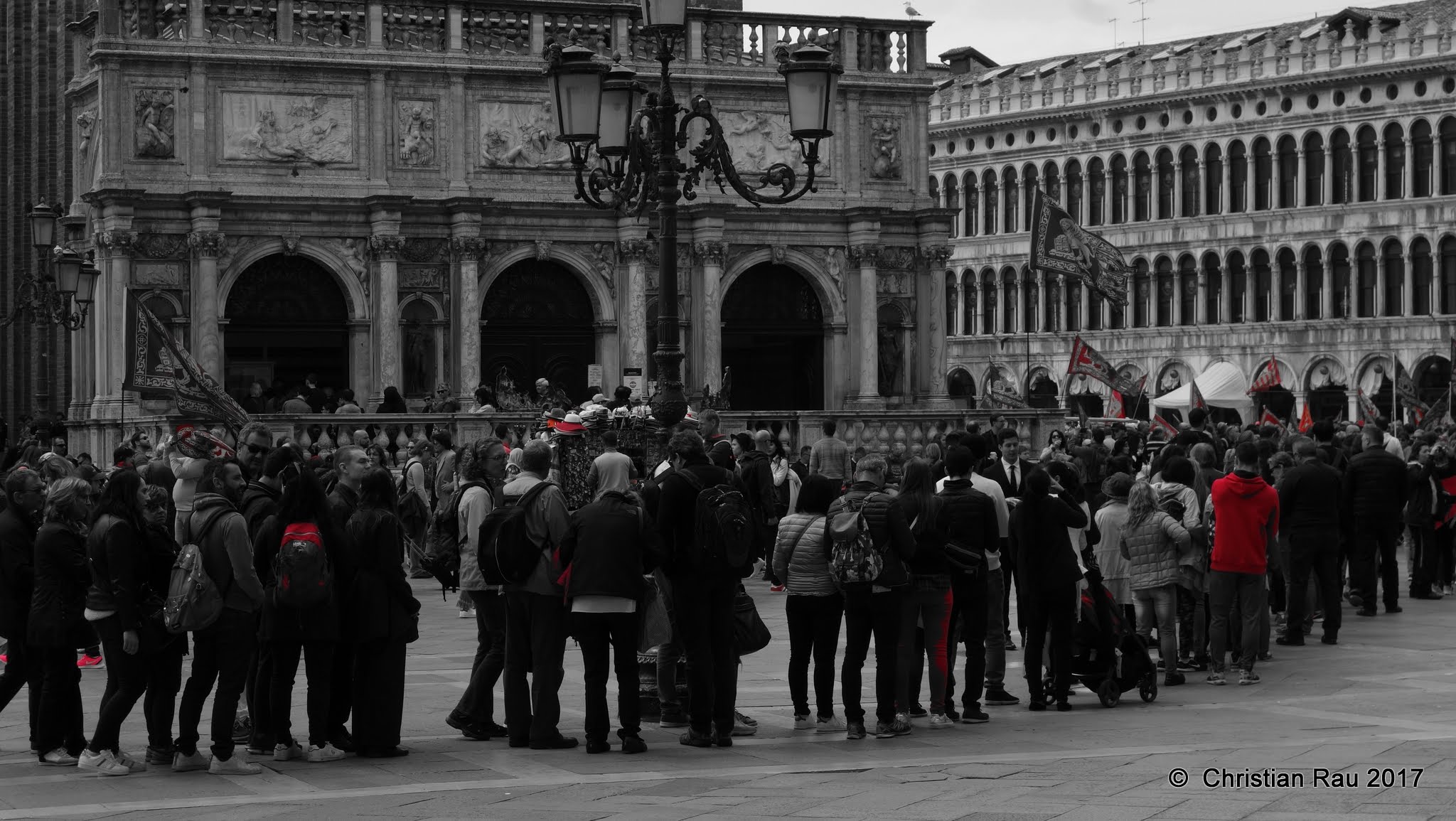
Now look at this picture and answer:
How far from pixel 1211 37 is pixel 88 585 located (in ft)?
221

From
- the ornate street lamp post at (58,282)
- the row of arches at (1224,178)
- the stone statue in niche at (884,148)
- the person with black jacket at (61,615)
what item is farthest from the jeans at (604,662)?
the row of arches at (1224,178)

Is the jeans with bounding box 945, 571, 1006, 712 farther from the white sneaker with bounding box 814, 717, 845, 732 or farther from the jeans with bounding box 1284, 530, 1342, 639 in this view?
the jeans with bounding box 1284, 530, 1342, 639

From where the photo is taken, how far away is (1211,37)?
75562mm

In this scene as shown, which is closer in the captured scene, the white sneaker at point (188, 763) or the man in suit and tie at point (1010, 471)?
the white sneaker at point (188, 763)

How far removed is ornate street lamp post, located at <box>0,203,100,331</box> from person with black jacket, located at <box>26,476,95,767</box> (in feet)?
56.7

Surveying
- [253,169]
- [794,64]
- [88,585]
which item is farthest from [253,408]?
[88,585]

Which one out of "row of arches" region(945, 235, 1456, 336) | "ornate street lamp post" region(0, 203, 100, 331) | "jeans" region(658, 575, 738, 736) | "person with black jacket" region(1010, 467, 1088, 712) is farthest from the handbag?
"row of arches" region(945, 235, 1456, 336)

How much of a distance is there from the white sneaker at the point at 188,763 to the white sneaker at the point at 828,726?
375 centimetres

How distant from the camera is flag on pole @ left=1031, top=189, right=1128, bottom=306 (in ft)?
115

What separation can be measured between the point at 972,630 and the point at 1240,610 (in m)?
2.85

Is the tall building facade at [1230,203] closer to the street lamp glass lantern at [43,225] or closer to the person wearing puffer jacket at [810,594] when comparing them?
the street lamp glass lantern at [43,225]

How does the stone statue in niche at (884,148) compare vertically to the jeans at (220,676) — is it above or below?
above

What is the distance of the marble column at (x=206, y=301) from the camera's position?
3506 centimetres

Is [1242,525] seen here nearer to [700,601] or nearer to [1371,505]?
[700,601]
